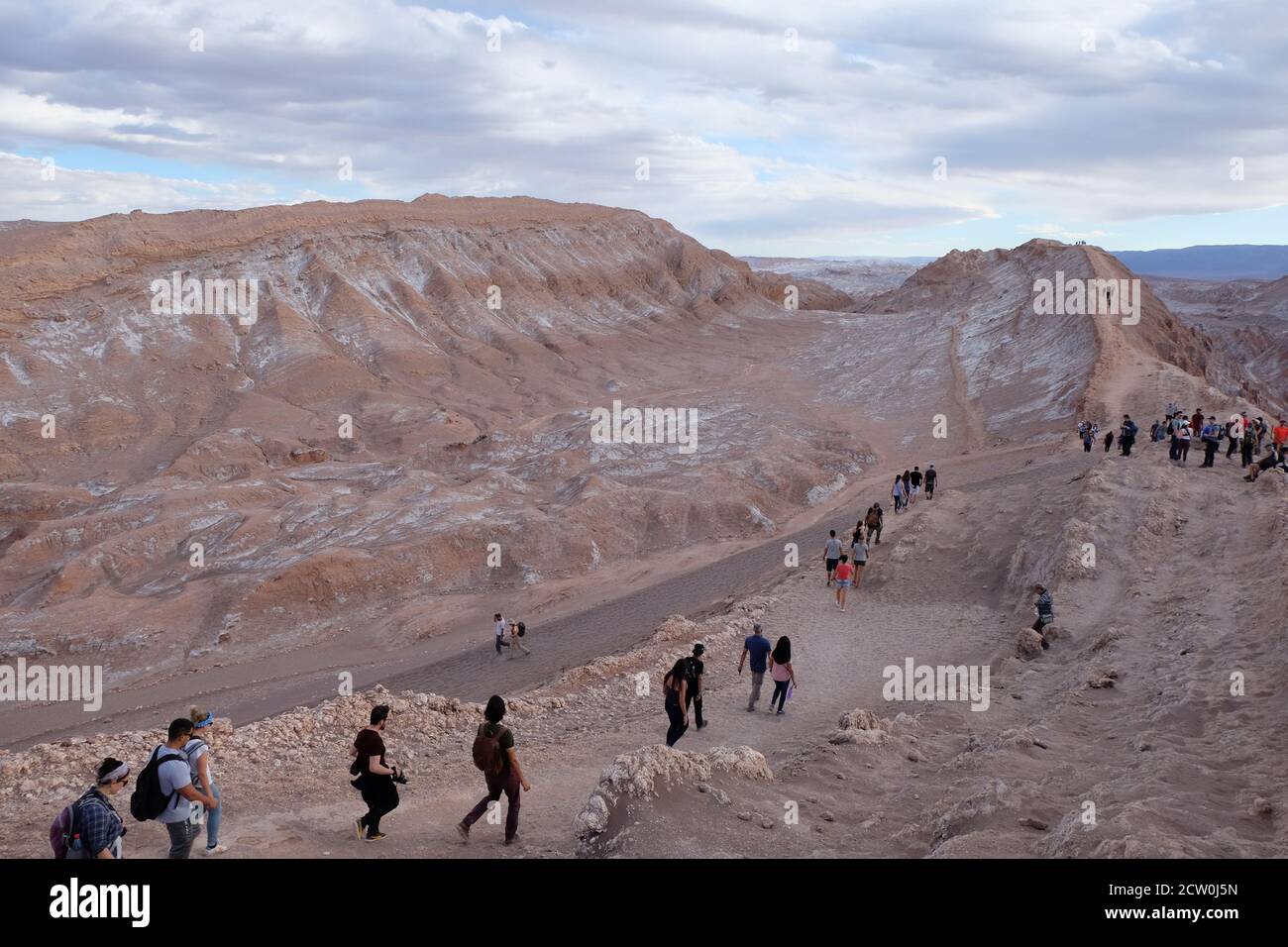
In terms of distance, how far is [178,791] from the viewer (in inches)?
249

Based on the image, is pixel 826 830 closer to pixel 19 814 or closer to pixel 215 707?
pixel 19 814

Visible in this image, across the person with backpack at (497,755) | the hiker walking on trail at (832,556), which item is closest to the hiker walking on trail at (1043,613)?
the hiker walking on trail at (832,556)

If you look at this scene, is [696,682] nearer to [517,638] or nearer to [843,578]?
[843,578]

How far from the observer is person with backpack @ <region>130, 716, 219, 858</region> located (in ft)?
20.5

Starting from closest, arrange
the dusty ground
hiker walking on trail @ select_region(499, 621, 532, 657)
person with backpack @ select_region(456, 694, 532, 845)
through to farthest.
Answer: person with backpack @ select_region(456, 694, 532, 845) < the dusty ground < hiker walking on trail @ select_region(499, 621, 532, 657)

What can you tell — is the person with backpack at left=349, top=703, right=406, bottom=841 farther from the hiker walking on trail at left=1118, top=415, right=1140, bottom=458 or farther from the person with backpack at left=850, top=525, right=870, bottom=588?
the hiker walking on trail at left=1118, top=415, right=1140, bottom=458

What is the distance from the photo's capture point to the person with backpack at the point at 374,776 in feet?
23.9

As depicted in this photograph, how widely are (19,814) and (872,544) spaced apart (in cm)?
1495

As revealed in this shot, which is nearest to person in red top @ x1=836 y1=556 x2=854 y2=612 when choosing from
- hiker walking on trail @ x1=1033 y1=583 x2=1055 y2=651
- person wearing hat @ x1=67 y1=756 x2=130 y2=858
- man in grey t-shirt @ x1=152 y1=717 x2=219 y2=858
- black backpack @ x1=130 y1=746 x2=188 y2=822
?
hiker walking on trail @ x1=1033 y1=583 x2=1055 y2=651

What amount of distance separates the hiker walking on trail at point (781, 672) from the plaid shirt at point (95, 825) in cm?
733

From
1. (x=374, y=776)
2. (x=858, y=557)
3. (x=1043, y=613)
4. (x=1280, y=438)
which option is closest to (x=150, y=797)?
(x=374, y=776)

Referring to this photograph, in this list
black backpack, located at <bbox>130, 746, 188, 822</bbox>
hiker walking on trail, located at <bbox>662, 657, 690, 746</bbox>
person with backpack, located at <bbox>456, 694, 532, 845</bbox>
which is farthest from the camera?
hiker walking on trail, located at <bbox>662, 657, 690, 746</bbox>

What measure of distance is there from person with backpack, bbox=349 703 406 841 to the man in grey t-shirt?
1.04 metres

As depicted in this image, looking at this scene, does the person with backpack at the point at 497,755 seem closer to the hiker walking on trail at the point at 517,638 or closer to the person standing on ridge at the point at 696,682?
the person standing on ridge at the point at 696,682
